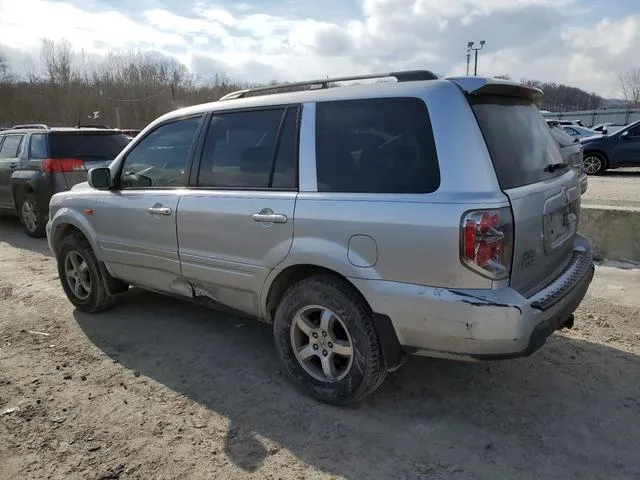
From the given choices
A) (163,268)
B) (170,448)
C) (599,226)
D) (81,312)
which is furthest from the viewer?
(599,226)

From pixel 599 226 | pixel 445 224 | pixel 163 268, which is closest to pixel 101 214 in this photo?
pixel 163 268

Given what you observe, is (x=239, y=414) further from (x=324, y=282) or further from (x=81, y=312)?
(x=81, y=312)

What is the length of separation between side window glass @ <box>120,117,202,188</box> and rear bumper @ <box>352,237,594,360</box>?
1888 mm

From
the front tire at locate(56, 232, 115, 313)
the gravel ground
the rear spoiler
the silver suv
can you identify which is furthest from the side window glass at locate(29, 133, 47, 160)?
the gravel ground

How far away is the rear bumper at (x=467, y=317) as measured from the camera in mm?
2572

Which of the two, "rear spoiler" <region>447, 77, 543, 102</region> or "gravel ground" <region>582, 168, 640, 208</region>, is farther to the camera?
"gravel ground" <region>582, 168, 640, 208</region>

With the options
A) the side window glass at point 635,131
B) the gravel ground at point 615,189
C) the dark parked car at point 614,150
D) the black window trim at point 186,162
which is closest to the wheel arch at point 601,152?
the dark parked car at point 614,150

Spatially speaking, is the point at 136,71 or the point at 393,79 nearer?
the point at 393,79

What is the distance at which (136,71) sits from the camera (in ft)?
180

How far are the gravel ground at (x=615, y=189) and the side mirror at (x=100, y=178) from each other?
6.91 m

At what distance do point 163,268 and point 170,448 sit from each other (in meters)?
1.60

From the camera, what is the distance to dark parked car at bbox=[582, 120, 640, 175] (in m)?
14.6

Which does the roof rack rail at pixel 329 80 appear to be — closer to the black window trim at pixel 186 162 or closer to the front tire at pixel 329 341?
the black window trim at pixel 186 162

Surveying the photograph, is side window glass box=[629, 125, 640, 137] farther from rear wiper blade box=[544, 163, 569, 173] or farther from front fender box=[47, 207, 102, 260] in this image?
front fender box=[47, 207, 102, 260]
